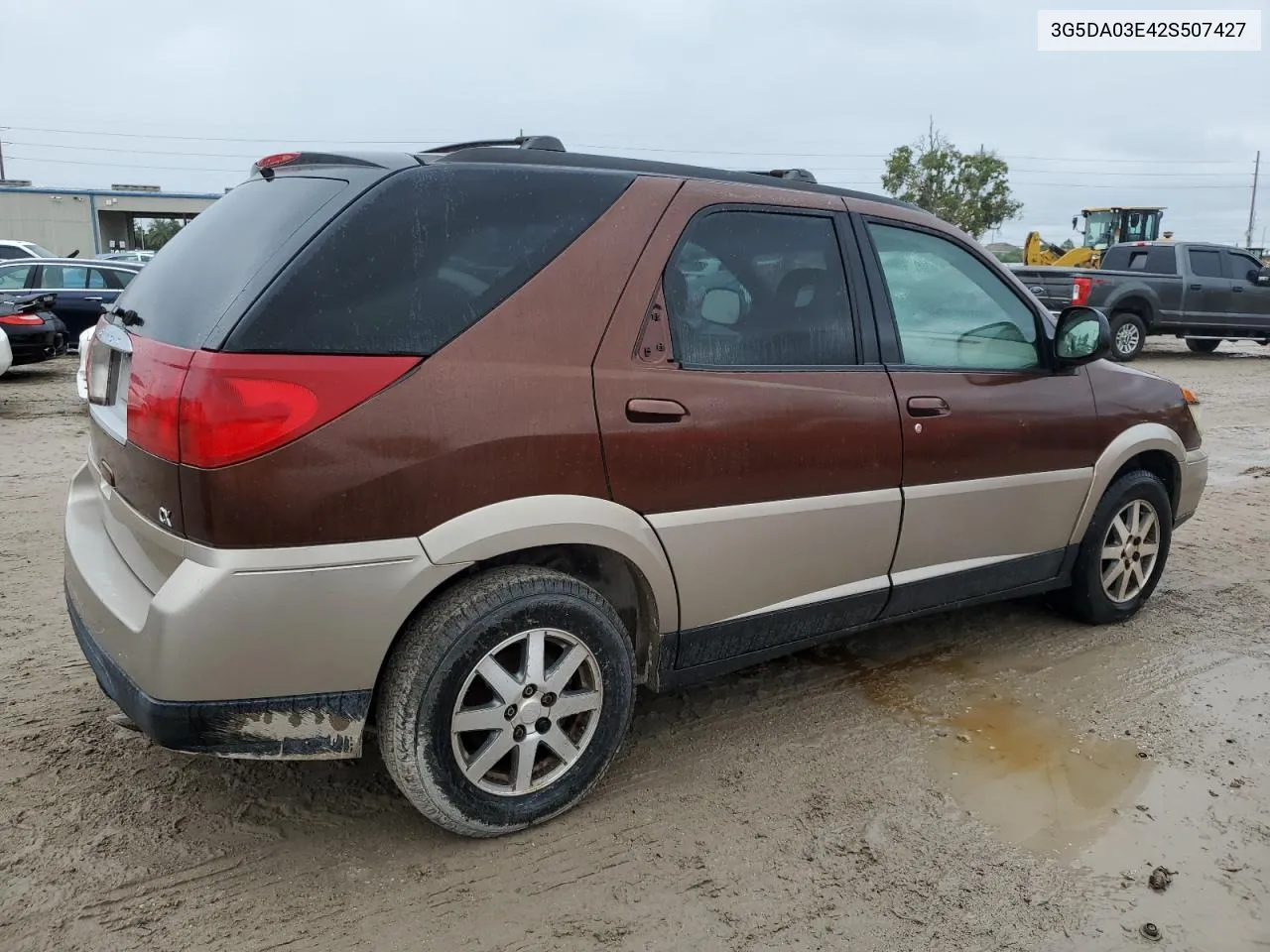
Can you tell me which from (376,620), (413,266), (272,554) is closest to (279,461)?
(272,554)

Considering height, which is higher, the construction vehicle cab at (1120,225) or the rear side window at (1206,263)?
the construction vehicle cab at (1120,225)

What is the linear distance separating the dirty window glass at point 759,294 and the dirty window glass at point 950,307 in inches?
11.4

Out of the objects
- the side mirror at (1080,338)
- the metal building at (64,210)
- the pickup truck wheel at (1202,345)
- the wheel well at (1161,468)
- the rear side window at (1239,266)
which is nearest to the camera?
the side mirror at (1080,338)

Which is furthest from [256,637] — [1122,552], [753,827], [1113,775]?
[1122,552]

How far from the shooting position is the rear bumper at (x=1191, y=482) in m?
4.50

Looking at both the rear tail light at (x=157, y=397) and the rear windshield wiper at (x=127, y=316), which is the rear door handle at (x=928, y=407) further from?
the rear windshield wiper at (x=127, y=316)

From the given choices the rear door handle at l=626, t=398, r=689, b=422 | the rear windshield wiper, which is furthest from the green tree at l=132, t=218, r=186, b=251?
the rear door handle at l=626, t=398, r=689, b=422

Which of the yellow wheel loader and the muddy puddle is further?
the yellow wheel loader

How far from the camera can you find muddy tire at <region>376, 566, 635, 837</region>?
2463mm

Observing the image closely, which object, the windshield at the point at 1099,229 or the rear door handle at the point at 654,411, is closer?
the rear door handle at the point at 654,411

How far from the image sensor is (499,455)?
2.47 meters

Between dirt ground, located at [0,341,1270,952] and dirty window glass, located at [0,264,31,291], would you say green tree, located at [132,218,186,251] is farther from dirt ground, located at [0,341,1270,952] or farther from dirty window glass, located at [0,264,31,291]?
dirt ground, located at [0,341,1270,952]

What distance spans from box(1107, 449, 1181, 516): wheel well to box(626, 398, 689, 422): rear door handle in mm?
2457

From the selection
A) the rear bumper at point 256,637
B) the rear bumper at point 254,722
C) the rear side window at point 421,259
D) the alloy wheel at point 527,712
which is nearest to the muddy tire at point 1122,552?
the alloy wheel at point 527,712
